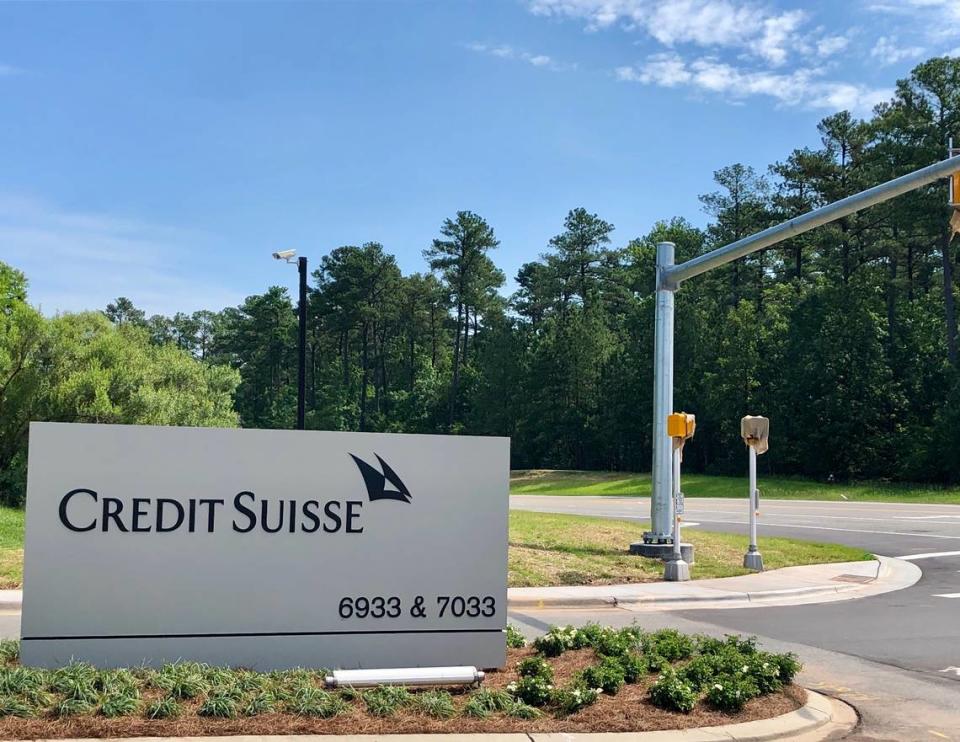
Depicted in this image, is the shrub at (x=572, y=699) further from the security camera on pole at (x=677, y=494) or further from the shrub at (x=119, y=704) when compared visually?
the security camera on pole at (x=677, y=494)

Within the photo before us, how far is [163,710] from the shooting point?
558 centimetres

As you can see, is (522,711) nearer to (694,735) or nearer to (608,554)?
(694,735)

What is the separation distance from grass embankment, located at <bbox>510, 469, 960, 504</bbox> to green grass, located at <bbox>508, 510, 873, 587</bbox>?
78.3 ft

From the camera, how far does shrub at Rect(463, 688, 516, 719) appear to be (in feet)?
19.6

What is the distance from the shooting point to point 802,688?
7242 millimetres

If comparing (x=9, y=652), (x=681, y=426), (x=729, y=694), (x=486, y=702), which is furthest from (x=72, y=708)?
(x=681, y=426)

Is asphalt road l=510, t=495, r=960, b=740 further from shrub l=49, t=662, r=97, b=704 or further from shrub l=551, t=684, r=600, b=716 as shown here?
shrub l=49, t=662, r=97, b=704

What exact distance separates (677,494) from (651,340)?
173ft

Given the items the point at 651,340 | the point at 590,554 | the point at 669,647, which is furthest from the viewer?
the point at 651,340

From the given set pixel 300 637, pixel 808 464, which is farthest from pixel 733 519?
pixel 808 464

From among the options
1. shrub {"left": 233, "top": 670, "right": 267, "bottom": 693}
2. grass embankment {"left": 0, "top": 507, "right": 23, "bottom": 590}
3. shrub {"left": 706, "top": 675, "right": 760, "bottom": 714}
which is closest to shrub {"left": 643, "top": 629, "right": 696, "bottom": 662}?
shrub {"left": 706, "top": 675, "right": 760, "bottom": 714}

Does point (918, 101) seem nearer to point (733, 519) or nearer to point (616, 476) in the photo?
point (616, 476)

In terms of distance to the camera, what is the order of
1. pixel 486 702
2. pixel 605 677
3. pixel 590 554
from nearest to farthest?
pixel 486 702, pixel 605 677, pixel 590 554

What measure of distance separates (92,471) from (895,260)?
6615cm
